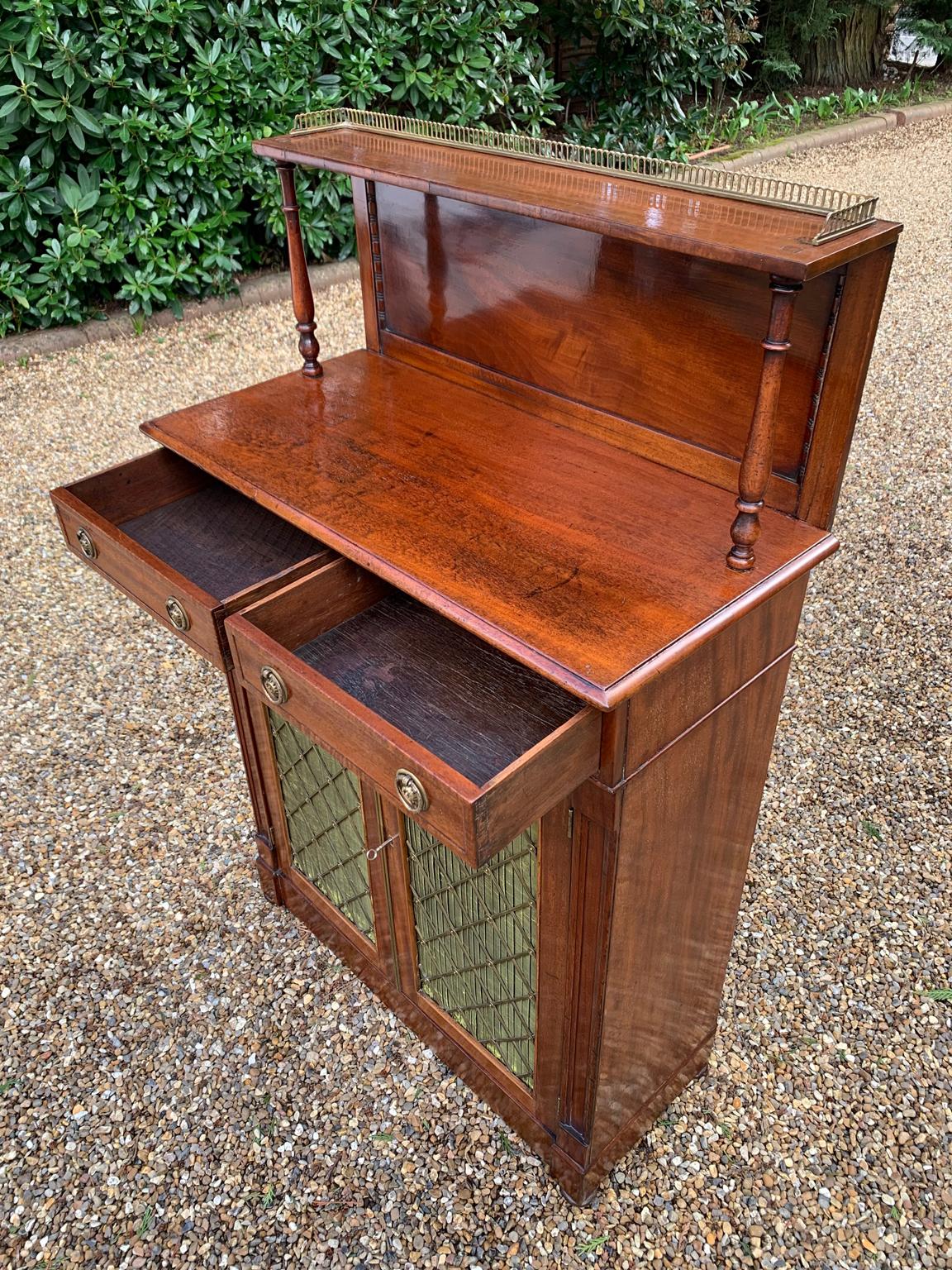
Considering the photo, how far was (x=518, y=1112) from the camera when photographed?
224cm

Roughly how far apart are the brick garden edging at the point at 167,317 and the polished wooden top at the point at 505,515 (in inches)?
155

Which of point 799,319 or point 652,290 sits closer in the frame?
point 799,319

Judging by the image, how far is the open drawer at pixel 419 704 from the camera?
1.50m

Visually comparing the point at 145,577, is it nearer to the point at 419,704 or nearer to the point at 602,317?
the point at 419,704

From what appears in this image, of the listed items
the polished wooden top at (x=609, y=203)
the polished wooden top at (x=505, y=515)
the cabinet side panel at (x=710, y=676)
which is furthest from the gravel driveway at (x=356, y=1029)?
the polished wooden top at (x=609, y=203)

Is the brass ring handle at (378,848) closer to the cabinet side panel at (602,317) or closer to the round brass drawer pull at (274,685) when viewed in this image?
the round brass drawer pull at (274,685)

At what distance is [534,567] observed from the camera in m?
1.81

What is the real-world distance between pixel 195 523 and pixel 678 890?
1.48m

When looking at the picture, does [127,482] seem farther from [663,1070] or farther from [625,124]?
[625,124]

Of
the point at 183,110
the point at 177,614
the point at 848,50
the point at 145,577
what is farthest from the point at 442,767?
the point at 848,50

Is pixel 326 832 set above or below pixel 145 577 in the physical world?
below

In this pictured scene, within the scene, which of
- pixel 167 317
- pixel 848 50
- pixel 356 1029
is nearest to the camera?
pixel 356 1029

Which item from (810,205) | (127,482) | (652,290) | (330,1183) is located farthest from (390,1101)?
(810,205)

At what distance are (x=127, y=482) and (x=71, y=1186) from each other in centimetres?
162
